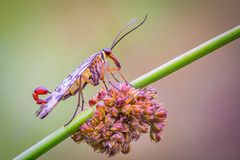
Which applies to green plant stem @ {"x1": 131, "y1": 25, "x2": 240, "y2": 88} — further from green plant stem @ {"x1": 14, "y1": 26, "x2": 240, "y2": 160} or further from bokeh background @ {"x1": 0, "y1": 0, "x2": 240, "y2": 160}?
bokeh background @ {"x1": 0, "y1": 0, "x2": 240, "y2": 160}

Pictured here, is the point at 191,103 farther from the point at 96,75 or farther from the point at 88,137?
the point at 88,137

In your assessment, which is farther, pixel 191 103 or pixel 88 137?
pixel 191 103

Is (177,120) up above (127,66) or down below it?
below

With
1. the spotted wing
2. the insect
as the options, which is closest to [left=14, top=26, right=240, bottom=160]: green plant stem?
the spotted wing

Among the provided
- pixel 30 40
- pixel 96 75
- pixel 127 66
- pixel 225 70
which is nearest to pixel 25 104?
pixel 30 40

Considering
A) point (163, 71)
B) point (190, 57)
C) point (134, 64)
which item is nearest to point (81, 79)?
point (163, 71)

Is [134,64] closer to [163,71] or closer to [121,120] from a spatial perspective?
[121,120]
